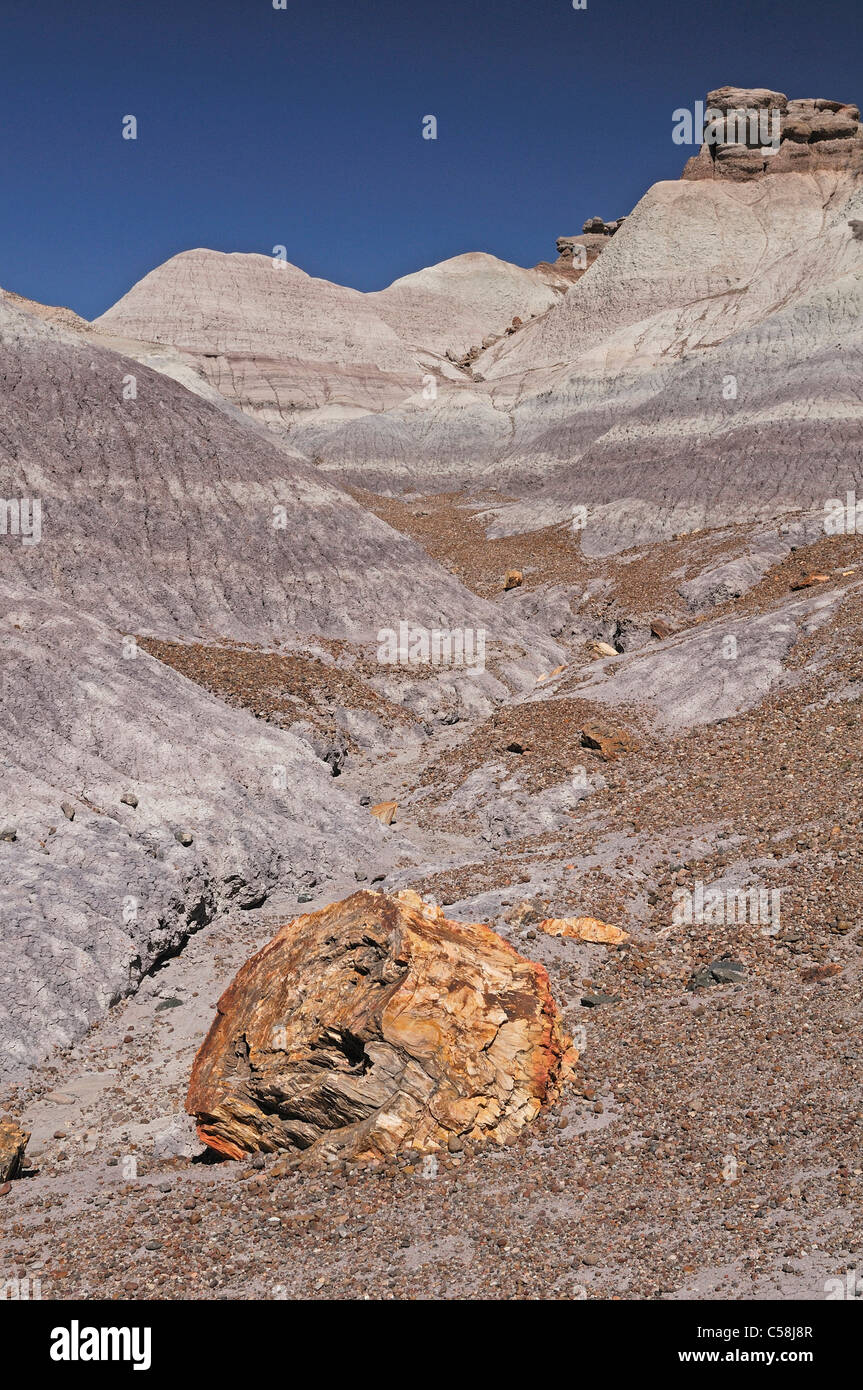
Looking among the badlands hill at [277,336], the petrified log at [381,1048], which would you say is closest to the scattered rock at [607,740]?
the petrified log at [381,1048]

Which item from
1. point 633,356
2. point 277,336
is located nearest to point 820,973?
point 633,356

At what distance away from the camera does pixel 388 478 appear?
6556 cm

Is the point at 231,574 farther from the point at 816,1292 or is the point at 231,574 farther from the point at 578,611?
the point at 816,1292

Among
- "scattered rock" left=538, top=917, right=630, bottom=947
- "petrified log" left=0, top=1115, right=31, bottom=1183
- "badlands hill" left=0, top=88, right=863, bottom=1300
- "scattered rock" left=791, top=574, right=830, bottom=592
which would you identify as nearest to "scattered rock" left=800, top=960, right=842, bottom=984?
"badlands hill" left=0, top=88, right=863, bottom=1300

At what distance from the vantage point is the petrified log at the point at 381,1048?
9594 millimetres

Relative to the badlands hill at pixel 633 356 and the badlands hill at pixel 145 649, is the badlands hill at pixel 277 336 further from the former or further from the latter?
the badlands hill at pixel 145 649

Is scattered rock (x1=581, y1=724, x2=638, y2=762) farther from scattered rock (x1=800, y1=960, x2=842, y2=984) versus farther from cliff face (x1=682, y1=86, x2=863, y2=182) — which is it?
cliff face (x1=682, y1=86, x2=863, y2=182)

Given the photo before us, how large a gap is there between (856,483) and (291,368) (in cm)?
5060

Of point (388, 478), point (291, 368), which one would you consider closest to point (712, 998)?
point (388, 478)

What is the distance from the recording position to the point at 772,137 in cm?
7325

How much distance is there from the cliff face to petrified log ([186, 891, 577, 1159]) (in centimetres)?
7591

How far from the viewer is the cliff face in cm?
7112

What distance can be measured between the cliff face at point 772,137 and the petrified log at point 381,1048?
75912mm

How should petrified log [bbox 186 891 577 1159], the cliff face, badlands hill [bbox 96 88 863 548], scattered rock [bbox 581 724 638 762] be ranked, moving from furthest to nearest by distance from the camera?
the cliff face, badlands hill [bbox 96 88 863 548], scattered rock [bbox 581 724 638 762], petrified log [bbox 186 891 577 1159]
